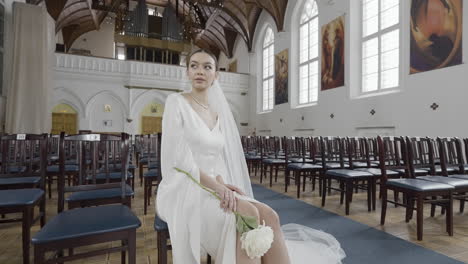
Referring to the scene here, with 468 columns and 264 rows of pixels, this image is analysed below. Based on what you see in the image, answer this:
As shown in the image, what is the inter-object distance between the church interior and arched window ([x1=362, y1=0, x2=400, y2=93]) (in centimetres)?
4

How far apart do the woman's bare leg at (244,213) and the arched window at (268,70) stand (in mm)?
13365

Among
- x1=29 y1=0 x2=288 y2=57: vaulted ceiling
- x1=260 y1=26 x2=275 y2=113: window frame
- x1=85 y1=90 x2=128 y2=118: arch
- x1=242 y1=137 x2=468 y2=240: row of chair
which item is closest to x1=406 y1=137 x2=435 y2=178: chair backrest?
x1=242 y1=137 x2=468 y2=240: row of chair

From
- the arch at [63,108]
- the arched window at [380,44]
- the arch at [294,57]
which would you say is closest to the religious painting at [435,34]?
the arched window at [380,44]

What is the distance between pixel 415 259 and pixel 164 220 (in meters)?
2.07

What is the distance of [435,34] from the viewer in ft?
20.0

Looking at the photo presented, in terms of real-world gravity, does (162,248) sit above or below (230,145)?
below

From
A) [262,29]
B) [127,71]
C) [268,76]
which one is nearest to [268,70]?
[268,76]

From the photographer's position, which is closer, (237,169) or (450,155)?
(237,169)

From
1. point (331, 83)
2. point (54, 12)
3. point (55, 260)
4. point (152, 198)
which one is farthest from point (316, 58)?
point (54, 12)

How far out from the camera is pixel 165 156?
59.9 inches

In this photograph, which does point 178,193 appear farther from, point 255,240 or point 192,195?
point 255,240

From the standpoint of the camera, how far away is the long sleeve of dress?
4.39 ft

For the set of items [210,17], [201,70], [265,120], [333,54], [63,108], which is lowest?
[201,70]

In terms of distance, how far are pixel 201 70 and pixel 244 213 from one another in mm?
907
